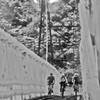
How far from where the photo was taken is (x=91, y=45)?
745 mm

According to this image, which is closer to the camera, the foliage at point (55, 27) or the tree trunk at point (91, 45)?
the tree trunk at point (91, 45)

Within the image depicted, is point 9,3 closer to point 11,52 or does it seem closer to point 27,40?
point 27,40

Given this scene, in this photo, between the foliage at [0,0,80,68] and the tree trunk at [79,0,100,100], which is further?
the foliage at [0,0,80,68]

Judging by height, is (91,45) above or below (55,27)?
below

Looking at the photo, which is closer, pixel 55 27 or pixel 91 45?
pixel 91 45

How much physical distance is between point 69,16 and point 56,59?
13.6ft

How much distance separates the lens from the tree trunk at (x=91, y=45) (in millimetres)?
671

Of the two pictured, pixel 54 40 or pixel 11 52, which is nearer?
pixel 11 52

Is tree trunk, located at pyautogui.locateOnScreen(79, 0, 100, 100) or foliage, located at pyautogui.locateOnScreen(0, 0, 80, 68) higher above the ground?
foliage, located at pyautogui.locateOnScreen(0, 0, 80, 68)

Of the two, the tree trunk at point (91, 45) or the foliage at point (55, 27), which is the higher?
the foliage at point (55, 27)

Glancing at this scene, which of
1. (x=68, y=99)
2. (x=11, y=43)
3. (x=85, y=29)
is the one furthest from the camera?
(x=68, y=99)

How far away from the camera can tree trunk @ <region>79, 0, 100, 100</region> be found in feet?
2.20

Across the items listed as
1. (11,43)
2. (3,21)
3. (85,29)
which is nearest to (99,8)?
(85,29)

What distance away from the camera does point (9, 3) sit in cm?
2084
